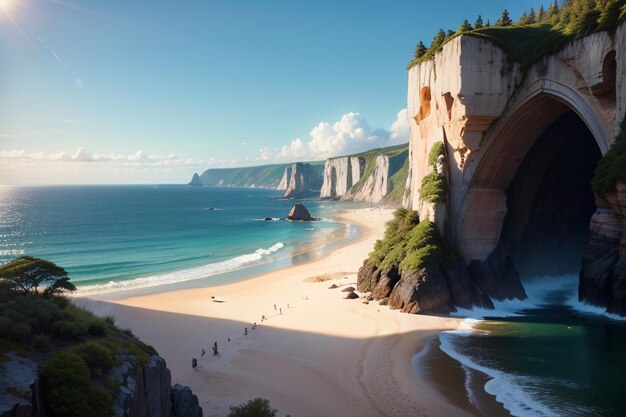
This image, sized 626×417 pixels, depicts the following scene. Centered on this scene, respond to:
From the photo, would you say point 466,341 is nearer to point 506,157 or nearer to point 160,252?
point 506,157

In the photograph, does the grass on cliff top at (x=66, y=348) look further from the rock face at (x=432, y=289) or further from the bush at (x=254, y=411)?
the rock face at (x=432, y=289)

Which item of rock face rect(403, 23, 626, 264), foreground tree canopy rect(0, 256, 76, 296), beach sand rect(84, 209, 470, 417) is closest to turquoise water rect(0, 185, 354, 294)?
beach sand rect(84, 209, 470, 417)

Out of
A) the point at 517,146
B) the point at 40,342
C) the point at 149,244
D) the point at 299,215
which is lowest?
the point at 149,244

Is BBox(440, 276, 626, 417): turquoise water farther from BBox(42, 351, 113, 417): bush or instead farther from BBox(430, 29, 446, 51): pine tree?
BBox(430, 29, 446, 51): pine tree

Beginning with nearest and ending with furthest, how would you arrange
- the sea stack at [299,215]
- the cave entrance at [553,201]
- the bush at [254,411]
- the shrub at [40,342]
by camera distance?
the shrub at [40,342] → the bush at [254,411] → the cave entrance at [553,201] → the sea stack at [299,215]

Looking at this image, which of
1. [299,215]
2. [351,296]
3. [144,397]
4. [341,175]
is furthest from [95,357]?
[341,175]

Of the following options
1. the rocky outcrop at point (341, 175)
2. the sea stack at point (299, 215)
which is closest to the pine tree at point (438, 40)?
the sea stack at point (299, 215)

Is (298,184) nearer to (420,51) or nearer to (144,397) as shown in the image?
(420,51)
